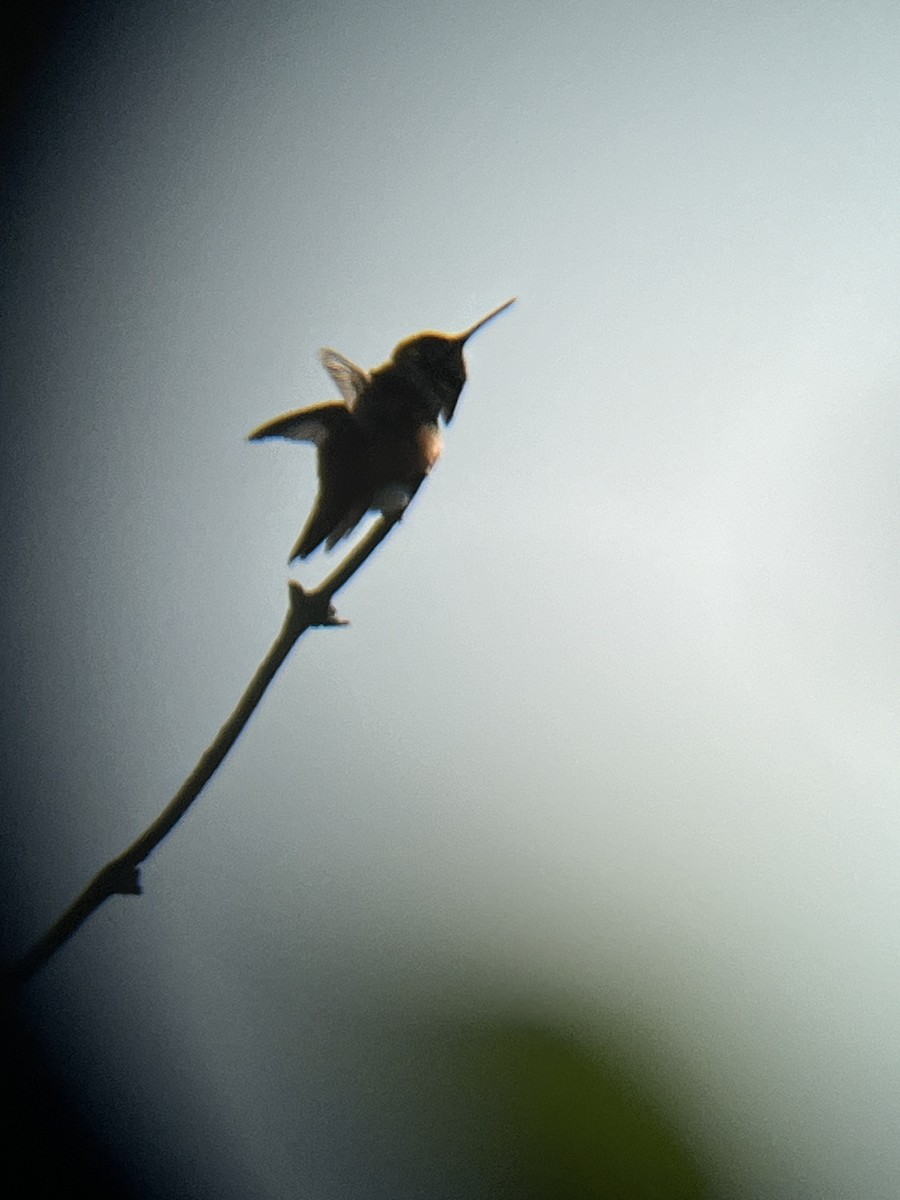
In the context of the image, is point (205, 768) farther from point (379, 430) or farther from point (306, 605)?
point (379, 430)

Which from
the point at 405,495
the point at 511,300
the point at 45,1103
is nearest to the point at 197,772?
the point at 45,1103

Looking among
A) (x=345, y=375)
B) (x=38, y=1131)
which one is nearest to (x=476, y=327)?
(x=345, y=375)

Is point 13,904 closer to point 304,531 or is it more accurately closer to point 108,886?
point 108,886

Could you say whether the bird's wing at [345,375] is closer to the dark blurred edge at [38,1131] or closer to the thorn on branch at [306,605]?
the thorn on branch at [306,605]

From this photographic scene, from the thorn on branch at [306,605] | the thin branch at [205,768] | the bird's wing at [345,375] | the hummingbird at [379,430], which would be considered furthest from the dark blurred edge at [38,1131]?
the bird's wing at [345,375]

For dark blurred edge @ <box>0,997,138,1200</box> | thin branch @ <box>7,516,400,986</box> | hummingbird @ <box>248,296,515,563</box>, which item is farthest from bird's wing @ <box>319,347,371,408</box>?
dark blurred edge @ <box>0,997,138,1200</box>

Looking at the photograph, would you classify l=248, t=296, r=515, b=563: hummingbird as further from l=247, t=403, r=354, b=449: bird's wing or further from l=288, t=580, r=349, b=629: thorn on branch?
l=288, t=580, r=349, b=629: thorn on branch
